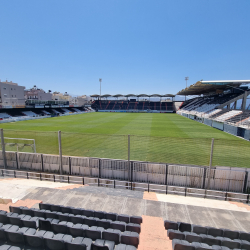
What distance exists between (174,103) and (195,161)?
7373cm

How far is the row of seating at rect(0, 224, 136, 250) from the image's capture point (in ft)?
11.4

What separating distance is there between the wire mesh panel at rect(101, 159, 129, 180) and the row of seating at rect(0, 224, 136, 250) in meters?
4.61

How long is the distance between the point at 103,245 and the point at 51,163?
283 inches

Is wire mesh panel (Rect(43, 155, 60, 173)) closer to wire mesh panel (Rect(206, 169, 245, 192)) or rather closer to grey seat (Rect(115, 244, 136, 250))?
grey seat (Rect(115, 244, 136, 250))

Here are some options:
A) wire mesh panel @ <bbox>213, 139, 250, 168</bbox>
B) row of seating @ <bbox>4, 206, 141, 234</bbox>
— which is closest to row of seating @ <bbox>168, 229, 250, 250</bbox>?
row of seating @ <bbox>4, 206, 141, 234</bbox>

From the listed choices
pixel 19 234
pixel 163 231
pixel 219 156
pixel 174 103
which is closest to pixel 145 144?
pixel 219 156

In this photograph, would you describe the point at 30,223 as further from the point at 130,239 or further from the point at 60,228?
the point at 130,239

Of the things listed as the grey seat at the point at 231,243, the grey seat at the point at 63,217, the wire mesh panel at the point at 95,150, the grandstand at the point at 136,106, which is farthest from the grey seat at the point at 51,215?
the grandstand at the point at 136,106

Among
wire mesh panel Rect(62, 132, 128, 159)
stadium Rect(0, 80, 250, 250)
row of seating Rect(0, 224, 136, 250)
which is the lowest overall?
wire mesh panel Rect(62, 132, 128, 159)

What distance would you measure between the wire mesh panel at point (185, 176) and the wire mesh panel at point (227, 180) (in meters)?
0.48

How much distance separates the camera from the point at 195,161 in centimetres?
1129

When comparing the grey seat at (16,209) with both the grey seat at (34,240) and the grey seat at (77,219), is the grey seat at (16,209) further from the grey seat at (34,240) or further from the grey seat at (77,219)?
the grey seat at (77,219)

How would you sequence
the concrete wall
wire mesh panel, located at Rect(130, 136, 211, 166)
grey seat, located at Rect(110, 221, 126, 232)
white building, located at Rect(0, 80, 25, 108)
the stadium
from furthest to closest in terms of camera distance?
white building, located at Rect(0, 80, 25, 108), wire mesh panel, located at Rect(130, 136, 211, 166), the concrete wall, grey seat, located at Rect(110, 221, 126, 232), the stadium

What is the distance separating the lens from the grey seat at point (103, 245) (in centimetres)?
345
